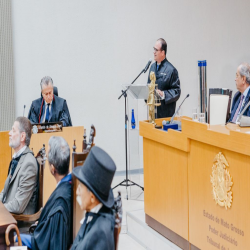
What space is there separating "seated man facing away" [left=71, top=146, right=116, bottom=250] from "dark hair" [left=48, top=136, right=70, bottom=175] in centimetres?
77

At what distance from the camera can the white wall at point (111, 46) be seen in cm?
702

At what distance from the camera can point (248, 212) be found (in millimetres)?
3291

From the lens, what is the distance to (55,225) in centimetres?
298

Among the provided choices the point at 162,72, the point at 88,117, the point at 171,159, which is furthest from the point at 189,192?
the point at 88,117

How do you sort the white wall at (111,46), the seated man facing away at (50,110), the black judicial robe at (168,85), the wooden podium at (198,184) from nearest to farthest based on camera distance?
1. the wooden podium at (198,184)
2. the seated man facing away at (50,110)
3. the black judicial robe at (168,85)
4. the white wall at (111,46)

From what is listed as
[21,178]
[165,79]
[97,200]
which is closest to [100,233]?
[97,200]

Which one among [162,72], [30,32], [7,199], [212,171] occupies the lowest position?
[7,199]

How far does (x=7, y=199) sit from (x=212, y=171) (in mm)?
1697

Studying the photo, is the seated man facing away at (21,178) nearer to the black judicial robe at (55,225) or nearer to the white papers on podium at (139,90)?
the black judicial robe at (55,225)

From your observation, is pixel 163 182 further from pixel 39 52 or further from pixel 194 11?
pixel 194 11

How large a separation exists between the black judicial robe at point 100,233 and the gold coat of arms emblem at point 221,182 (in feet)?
4.38

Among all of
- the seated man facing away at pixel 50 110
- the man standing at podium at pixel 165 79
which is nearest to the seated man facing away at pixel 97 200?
the seated man facing away at pixel 50 110

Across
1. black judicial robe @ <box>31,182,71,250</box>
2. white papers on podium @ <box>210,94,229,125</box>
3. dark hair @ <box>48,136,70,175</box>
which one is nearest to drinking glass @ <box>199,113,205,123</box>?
white papers on podium @ <box>210,94,229,125</box>

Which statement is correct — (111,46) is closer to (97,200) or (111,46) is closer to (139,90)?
(139,90)
